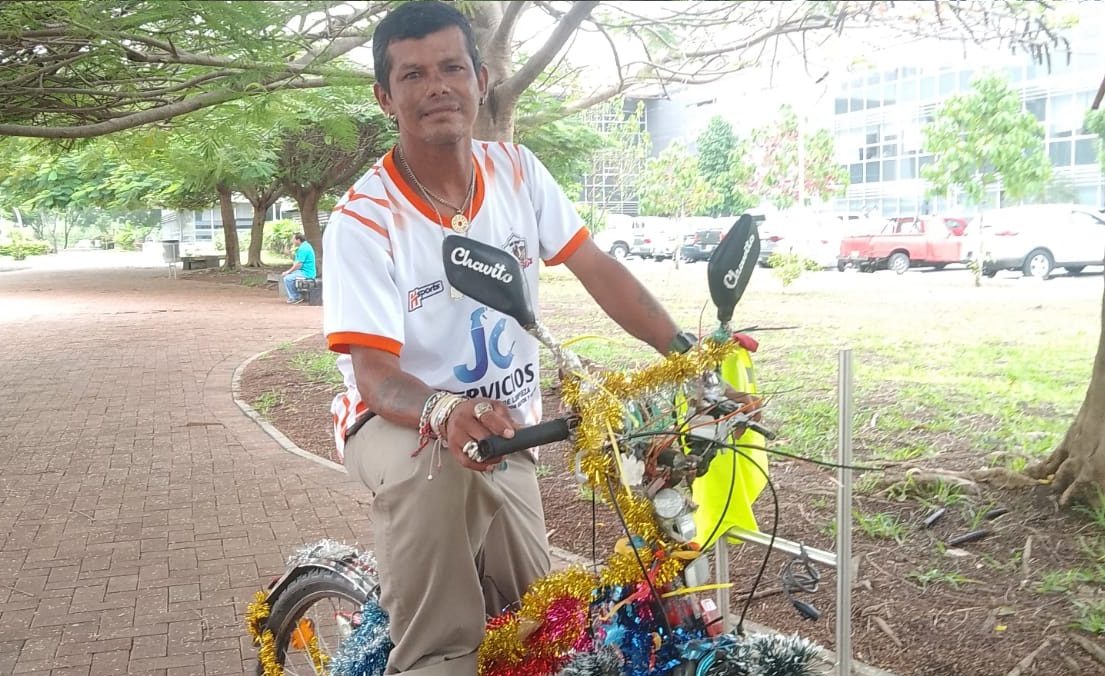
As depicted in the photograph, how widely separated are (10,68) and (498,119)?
9.00 ft

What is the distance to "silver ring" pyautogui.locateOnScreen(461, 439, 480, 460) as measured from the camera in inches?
61.0

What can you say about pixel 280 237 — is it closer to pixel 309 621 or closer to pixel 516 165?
pixel 309 621

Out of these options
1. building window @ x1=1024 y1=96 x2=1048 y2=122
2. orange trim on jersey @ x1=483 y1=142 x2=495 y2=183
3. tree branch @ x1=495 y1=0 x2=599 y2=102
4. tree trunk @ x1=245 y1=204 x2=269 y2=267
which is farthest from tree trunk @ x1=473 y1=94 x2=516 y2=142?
tree trunk @ x1=245 y1=204 x2=269 y2=267

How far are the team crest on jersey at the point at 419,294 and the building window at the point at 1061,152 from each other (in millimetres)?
2741

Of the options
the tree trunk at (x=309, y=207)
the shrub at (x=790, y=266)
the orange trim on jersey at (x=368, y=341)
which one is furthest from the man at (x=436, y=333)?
the tree trunk at (x=309, y=207)

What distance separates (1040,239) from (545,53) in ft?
21.1

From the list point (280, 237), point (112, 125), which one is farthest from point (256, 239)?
point (112, 125)

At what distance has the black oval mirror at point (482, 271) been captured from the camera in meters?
1.44

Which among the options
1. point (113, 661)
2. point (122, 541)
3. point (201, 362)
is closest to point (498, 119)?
point (113, 661)

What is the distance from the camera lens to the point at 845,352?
2404 millimetres

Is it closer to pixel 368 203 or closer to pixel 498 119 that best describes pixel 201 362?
pixel 498 119

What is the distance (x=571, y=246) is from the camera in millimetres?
2268

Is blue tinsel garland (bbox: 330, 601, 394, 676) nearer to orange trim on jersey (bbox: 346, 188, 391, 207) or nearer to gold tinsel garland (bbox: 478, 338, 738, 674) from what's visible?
→ gold tinsel garland (bbox: 478, 338, 738, 674)

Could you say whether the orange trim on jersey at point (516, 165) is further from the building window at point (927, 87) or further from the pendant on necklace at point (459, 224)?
the building window at point (927, 87)
